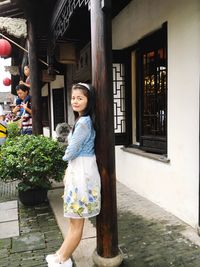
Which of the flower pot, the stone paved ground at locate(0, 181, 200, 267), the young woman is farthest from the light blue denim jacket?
the flower pot

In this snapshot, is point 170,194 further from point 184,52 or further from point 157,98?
point 184,52

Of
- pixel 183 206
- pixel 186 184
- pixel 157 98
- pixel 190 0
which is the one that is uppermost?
pixel 190 0

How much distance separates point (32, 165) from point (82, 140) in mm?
2209

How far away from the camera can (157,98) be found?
5.16 meters

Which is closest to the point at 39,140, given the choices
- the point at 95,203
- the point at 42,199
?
the point at 42,199

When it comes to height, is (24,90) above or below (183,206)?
above

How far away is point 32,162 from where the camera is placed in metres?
4.87

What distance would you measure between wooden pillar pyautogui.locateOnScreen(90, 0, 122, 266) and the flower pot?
236cm

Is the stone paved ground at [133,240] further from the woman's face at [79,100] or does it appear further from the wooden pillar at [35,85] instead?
the wooden pillar at [35,85]

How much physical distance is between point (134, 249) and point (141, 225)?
29.0 inches

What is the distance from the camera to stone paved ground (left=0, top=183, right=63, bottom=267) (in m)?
3.41

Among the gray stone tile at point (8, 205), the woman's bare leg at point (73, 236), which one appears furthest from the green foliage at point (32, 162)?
the woman's bare leg at point (73, 236)

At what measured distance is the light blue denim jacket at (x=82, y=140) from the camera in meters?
2.88

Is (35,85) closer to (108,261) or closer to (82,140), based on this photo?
(82,140)
